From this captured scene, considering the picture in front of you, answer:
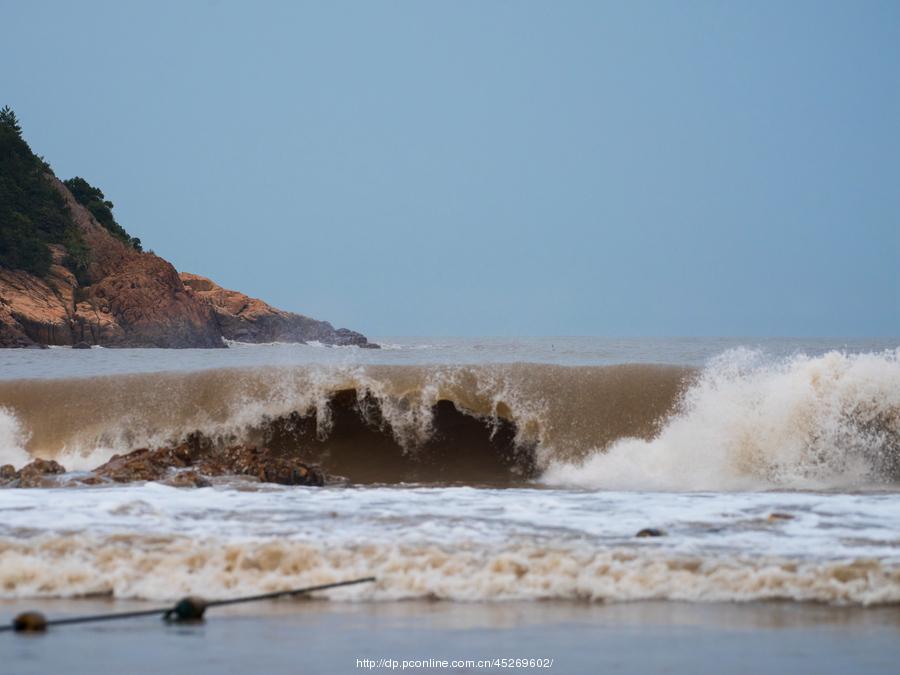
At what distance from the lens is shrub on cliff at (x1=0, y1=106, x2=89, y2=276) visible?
5709cm

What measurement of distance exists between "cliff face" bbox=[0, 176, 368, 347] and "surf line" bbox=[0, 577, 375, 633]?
46.3 metres

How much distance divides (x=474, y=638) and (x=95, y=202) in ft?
248

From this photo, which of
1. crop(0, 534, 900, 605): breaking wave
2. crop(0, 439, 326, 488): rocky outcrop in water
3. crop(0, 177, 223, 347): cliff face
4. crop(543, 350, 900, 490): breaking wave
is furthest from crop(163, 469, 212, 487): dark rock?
crop(0, 177, 223, 347): cliff face

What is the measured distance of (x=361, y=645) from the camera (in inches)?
182

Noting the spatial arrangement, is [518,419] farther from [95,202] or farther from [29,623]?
[95,202]

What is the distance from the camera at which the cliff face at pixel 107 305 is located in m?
52.3

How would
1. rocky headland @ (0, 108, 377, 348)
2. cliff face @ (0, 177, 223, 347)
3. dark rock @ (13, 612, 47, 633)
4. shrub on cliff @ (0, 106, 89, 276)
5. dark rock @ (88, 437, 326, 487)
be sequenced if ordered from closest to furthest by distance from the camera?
1. dark rock @ (13, 612, 47, 633)
2. dark rock @ (88, 437, 326, 487)
3. cliff face @ (0, 177, 223, 347)
4. rocky headland @ (0, 108, 377, 348)
5. shrub on cliff @ (0, 106, 89, 276)

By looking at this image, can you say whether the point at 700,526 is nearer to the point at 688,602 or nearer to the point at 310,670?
the point at 688,602

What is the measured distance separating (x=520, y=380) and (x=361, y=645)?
31.8 feet

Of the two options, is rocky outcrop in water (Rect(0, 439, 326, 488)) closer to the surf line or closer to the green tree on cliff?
the surf line

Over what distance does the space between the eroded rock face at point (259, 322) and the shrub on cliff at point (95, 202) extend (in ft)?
19.6

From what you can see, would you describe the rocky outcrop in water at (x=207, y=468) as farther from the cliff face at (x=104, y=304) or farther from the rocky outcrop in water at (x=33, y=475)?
the cliff face at (x=104, y=304)

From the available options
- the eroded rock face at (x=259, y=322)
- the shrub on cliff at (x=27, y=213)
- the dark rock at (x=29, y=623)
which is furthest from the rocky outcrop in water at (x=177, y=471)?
the eroded rock face at (x=259, y=322)

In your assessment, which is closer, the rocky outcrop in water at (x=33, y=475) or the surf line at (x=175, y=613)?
the surf line at (x=175, y=613)
